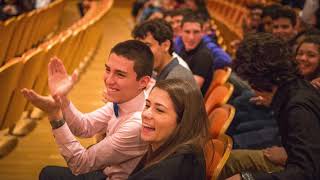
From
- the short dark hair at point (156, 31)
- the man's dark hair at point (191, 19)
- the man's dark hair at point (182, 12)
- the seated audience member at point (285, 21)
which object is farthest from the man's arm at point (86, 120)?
the seated audience member at point (285, 21)

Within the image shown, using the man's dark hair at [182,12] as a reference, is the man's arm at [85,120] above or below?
above

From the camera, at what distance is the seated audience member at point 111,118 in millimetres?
2094

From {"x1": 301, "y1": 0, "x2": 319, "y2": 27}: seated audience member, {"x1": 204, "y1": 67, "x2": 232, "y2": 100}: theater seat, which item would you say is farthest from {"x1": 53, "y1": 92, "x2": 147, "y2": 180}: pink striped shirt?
{"x1": 301, "y1": 0, "x2": 319, "y2": 27}: seated audience member

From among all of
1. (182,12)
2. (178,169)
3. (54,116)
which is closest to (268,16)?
(182,12)

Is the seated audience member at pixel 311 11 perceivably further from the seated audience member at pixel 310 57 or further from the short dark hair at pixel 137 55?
the short dark hair at pixel 137 55

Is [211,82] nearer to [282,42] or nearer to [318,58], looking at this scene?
[318,58]

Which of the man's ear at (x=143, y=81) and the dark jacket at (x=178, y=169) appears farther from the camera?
the man's ear at (x=143, y=81)

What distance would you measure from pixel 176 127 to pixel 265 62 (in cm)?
51

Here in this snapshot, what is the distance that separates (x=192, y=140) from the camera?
6.05ft

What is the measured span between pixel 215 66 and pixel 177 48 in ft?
1.46

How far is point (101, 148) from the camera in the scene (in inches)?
83.9

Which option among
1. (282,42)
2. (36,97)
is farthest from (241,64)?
(36,97)

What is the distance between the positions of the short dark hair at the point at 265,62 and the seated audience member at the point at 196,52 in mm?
1531

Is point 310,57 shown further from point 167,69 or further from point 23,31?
point 23,31
